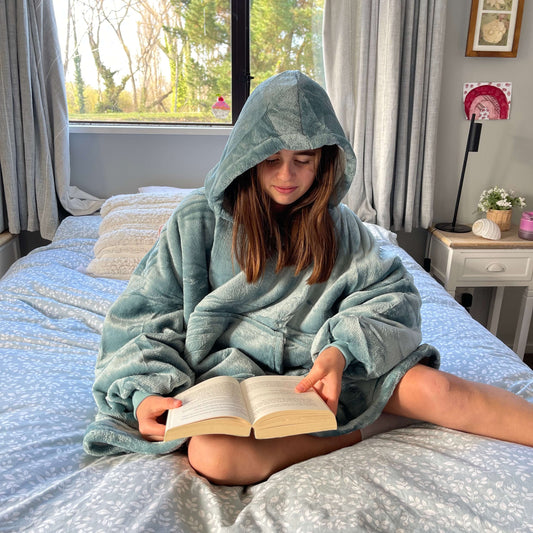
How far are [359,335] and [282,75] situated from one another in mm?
569

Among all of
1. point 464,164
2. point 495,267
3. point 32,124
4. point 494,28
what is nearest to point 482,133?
point 464,164

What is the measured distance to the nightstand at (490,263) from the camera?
7.87 ft

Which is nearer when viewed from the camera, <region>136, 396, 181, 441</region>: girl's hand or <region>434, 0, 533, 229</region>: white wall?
<region>136, 396, 181, 441</region>: girl's hand

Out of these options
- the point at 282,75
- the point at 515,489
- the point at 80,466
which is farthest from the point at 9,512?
the point at 282,75

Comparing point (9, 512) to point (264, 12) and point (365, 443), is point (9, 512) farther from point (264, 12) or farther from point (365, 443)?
point (264, 12)

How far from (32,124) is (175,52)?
30.1 inches

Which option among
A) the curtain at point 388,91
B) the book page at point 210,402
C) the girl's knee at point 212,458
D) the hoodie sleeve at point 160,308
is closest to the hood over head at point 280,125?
the hoodie sleeve at point 160,308

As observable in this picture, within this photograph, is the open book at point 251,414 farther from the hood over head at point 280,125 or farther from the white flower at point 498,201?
the white flower at point 498,201

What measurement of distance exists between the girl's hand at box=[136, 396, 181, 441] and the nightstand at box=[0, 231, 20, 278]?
5.69 feet

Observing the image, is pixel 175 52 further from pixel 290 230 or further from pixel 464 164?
pixel 290 230

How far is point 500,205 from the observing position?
8.26 ft

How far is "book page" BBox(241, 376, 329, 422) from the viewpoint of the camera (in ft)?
3.03

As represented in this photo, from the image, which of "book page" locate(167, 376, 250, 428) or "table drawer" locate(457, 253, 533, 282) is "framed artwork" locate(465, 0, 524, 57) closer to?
"table drawer" locate(457, 253, 533, 282)

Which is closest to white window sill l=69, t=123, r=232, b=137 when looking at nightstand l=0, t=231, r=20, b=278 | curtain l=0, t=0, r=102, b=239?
curtain l=0, t=0, r=102, b=239
